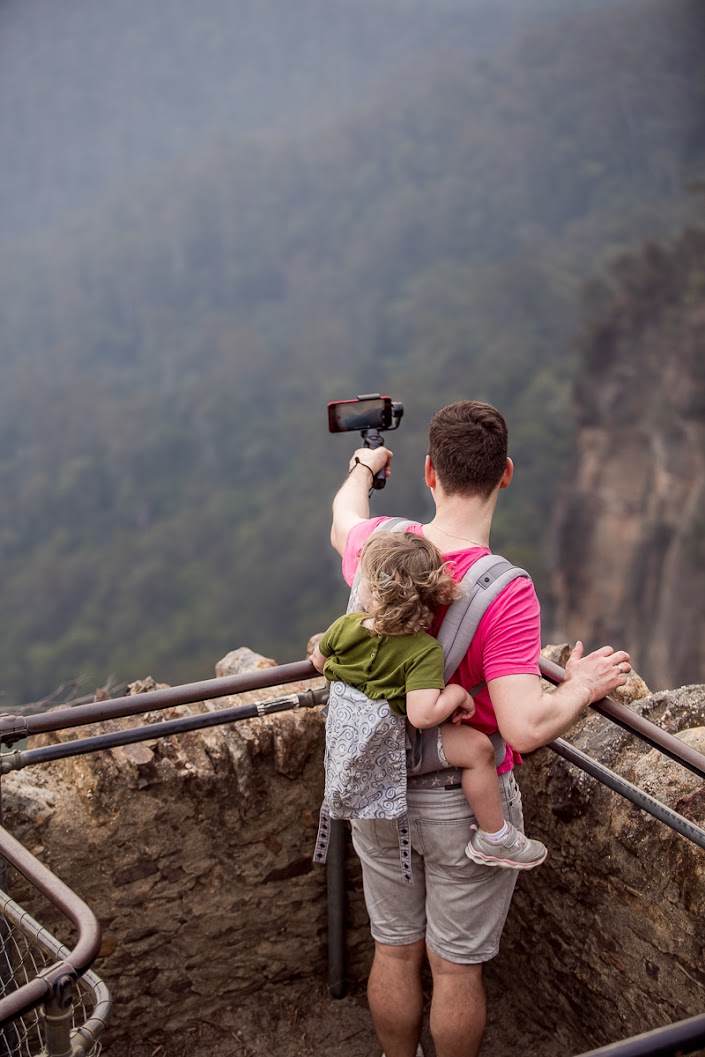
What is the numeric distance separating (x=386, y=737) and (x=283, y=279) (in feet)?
204

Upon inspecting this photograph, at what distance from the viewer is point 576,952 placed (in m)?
2.63

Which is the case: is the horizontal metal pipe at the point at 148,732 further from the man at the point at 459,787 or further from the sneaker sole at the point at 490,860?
the sneaker sole at the point at 490,860

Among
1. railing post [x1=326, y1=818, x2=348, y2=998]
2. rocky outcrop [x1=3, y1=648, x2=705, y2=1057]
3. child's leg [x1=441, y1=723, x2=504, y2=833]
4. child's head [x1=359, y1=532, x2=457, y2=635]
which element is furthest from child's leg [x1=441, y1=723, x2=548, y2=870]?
railing post [x1=326, y1=818, x2=348, y2=998]

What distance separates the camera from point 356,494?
7.60ft

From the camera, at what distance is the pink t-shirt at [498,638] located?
1.79m

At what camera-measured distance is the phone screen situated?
2400mm

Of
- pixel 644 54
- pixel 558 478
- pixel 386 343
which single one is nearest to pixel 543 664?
pixel 558 478

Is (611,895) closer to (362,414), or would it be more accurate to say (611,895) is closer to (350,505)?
(350,505)

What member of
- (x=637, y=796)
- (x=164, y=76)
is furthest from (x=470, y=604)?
(x=164, y=76)

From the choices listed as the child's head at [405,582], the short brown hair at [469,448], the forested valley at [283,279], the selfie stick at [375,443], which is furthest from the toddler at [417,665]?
the forested valley at [283,279]

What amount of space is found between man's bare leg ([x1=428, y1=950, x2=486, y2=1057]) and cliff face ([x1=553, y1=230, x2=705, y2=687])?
21.5 m

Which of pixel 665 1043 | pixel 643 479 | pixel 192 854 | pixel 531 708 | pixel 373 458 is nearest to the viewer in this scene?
pixel 665 1043

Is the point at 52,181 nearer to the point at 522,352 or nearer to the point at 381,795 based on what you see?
the point at 522,352

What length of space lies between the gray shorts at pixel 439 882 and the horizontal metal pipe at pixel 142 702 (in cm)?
41
